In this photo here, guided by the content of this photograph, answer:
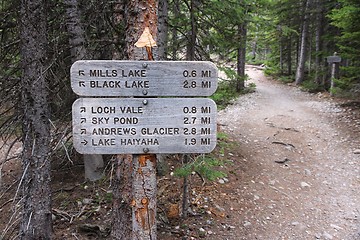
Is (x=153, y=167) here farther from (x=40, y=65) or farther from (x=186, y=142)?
(x=40, y=65)

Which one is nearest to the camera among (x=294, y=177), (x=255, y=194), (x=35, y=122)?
(x=35, y=122)

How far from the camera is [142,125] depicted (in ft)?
7.95

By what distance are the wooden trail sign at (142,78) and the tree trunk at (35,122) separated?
192cm

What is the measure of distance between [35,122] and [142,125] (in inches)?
97.4

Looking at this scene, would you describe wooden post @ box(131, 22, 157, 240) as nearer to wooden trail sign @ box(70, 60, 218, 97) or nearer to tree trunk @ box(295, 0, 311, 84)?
wooden trail sign @ box(70, 60, 218, 97)

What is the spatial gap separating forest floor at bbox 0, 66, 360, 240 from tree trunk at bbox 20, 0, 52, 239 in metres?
0.28

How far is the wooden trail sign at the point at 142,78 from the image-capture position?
7.81ft

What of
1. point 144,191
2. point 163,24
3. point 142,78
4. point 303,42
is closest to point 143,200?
point 144,191

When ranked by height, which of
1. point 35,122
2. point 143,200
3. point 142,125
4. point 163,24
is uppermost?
point 163,24

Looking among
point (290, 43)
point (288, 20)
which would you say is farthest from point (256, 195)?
point (290, 43)

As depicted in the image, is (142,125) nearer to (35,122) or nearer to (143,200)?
(143,200)

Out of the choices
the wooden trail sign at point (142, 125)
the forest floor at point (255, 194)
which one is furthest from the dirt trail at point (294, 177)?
the wooden trail sign at point (142, 125)

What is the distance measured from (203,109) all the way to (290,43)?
2407 cm

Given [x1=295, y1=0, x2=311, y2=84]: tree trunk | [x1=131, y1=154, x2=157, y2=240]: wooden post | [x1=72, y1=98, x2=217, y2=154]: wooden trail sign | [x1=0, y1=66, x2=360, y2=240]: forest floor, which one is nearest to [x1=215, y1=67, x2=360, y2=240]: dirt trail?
[x1=0, y1=66, x2=360, y2=240]: forest floor
